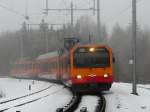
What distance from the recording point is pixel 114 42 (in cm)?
12000

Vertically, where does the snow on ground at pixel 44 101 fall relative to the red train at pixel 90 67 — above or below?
below

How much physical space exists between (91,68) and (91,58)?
1.80ft

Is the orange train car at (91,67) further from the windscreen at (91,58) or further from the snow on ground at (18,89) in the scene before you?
the snow on ground at (18,89)

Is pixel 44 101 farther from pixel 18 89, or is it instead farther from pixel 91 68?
pixel 18 89

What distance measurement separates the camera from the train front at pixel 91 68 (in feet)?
89.2

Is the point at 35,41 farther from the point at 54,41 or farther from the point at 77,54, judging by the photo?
the point at 77,54

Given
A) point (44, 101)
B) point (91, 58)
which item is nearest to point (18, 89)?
point (91, 58)

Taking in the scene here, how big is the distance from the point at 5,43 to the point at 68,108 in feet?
323

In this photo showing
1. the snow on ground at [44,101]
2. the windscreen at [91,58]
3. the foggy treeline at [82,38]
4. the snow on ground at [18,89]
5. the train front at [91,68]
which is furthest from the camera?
the foggy treeline at [82,38]

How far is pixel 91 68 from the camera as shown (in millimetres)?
27516

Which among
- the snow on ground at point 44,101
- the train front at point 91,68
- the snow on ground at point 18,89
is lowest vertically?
the snow on ground at point 18,89

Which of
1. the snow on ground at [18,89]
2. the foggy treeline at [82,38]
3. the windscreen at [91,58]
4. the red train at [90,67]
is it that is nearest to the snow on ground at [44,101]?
the snow on ground at [18,89]

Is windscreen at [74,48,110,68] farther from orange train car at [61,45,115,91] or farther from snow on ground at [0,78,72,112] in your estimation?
snow on ground at [0,78,72,112]

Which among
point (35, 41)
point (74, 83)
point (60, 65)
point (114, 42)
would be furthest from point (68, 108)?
point (114, 42)
